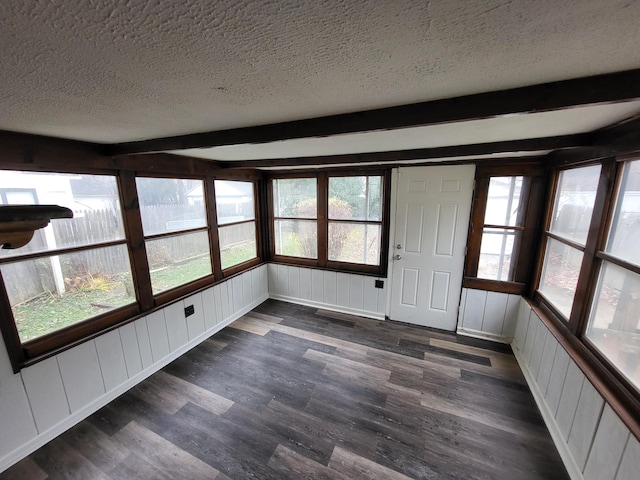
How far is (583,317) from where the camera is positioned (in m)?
1.77

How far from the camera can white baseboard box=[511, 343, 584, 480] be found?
5.22 ft

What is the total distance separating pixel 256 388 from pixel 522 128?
2.77 meters

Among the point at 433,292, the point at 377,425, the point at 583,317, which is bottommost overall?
the point at 377,425

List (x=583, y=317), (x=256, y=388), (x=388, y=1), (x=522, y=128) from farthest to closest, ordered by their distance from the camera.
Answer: (x=256, y=388) < (x=583, y=317) < (x=522, y=128) < (x=388, y=1)

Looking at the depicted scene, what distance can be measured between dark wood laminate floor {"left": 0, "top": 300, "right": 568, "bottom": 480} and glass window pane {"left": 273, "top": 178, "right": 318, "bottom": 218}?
→ 1803 millimetres

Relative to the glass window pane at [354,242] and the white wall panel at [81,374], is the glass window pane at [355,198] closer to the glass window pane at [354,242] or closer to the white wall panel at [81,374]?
the glass window pane at [354,242]

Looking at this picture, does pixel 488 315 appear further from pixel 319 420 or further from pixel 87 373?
pixel 87 373

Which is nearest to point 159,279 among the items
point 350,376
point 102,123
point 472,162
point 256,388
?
point 256,388

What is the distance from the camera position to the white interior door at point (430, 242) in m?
2.93

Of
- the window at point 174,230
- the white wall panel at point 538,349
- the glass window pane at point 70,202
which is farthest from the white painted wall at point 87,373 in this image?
the white wall panel at point 538,349

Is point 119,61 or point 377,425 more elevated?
point 119,61

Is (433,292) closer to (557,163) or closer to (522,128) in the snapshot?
(557,163)

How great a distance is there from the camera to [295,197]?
12.4ft

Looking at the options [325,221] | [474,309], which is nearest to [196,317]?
[325,221]
